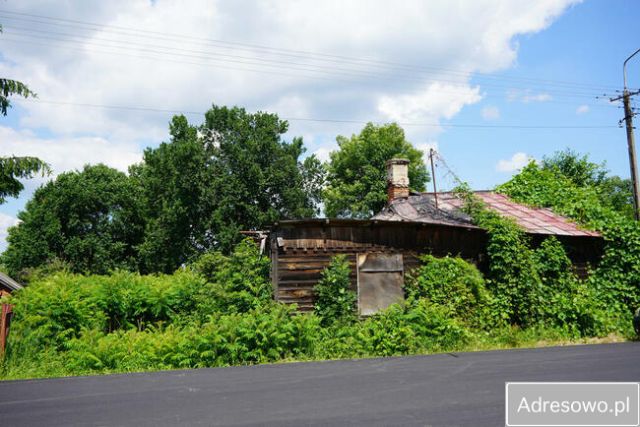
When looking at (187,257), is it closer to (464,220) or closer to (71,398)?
(464,220)

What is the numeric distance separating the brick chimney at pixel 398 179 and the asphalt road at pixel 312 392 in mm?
10634

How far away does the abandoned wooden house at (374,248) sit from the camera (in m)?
13.2

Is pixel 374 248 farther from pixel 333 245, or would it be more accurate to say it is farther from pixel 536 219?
pixel 536 219

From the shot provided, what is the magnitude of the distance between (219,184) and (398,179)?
54.1 ft

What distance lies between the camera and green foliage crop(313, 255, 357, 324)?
1288 cm

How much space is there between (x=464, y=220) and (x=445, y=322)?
5.01 m

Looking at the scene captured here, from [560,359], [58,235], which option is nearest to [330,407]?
[560,359]

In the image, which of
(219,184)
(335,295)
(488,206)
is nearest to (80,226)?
(219,184)

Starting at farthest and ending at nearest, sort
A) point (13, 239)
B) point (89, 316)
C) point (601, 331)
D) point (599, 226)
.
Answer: point (13, 239)
point (599, 226)
point (601, 331)
point (89, 316)

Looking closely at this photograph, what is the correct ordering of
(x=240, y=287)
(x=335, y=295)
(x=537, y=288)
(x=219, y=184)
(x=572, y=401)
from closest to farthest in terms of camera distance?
(x=572, y=401) → (x=335, y=295) → (x=240, y=287) → (x=537, y=288) → (x=219, y=184)

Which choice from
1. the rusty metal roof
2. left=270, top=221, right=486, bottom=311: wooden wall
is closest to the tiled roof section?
the rusty metal roof

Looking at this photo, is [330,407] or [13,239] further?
[13,239]

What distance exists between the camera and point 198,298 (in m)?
14.6

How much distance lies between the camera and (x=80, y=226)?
43.0m
